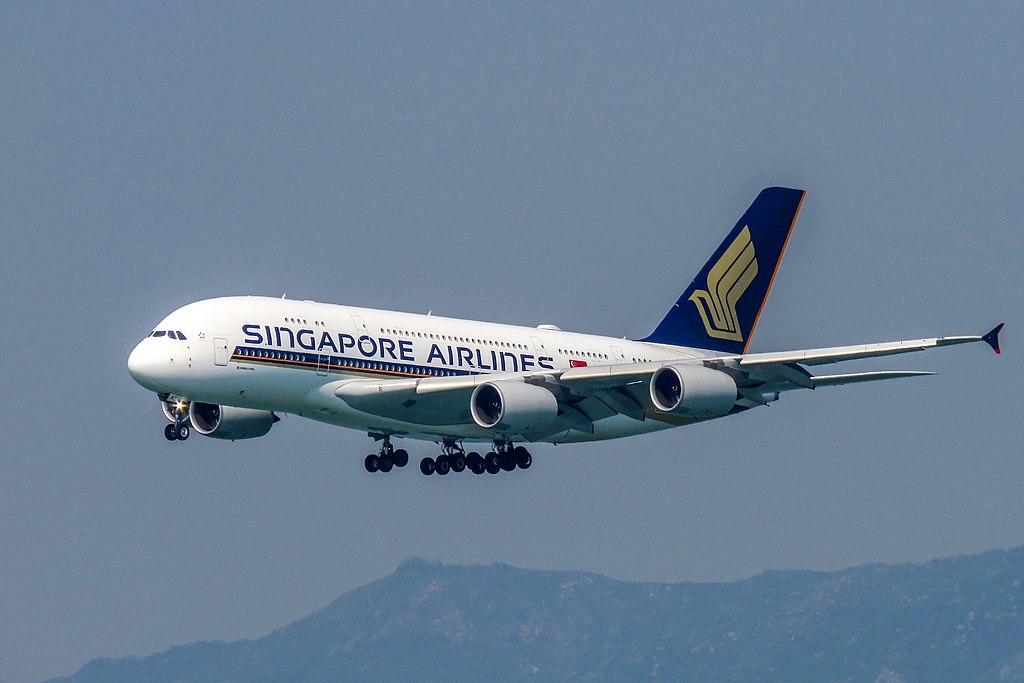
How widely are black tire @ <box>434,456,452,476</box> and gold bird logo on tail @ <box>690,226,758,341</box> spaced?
43.4 feet

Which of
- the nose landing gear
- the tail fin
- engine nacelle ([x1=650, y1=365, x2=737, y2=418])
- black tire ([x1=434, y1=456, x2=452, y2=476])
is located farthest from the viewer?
the tail fin

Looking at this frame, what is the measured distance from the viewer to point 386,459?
61219 mm

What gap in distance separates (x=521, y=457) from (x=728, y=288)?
529 inches

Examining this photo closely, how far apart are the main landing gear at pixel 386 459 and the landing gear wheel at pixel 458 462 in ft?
6.41

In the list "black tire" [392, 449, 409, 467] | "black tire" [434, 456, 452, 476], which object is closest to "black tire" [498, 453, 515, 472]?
"black tire" [434, 456, 452, 476]

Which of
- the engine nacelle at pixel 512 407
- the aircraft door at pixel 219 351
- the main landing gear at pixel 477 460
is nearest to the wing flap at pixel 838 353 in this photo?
the engine nacelle at pixel 512 407

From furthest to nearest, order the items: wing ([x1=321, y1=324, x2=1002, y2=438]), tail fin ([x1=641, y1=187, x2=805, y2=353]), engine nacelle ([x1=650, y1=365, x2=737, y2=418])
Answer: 1. tail fin ([x1=641, y1=187, x2=805, y2=353])
2. engine nacelle ([x1=650, y1=365, x2=737, y2=418])
3. wing ([x1=321, y1=324, x2=1002, y2=438])

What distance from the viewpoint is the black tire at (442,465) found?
6084 centimetres

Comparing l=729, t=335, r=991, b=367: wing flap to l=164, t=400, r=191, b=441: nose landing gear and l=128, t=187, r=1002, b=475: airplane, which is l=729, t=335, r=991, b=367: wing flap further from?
l=164, t=400, r=191, b=441: nose landing gear

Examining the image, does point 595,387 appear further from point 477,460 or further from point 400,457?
point 400,457

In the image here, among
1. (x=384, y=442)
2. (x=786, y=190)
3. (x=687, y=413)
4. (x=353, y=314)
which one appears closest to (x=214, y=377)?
(x=353, y=314)

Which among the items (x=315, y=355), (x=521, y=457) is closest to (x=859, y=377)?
(x=521, y=457)

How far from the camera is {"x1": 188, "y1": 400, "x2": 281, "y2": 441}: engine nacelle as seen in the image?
5938 centimetres

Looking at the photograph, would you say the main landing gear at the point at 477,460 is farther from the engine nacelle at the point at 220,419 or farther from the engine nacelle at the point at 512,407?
the engine nacelle at the point at 220,419
